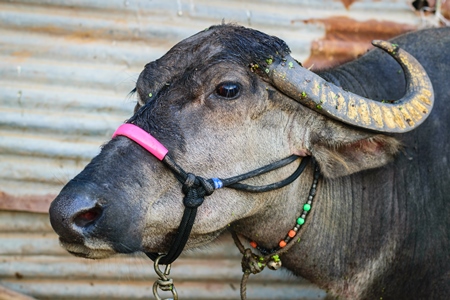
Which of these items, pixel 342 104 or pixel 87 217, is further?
pixel 342 104

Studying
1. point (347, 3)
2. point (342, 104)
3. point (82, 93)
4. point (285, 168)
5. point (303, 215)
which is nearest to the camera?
point (342, 104)

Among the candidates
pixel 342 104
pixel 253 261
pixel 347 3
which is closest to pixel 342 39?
pixel 347 3

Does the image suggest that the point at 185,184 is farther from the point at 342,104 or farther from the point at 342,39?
the point at 342,39

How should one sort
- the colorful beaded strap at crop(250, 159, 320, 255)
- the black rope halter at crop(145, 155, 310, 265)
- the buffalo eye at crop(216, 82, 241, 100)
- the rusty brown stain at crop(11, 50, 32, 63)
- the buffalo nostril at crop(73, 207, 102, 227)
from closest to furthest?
the buffalo nostril at crop(73, 207, 102, 227) < the black rope halter at crop(145, 155, 310, 265) < the buffalo eye at crop(216, 82, 241, 100) < the colorful beaded strap at crop(250, 159, 320, 255) < the rusty brown stain at crop(11, 50, 32, 63)

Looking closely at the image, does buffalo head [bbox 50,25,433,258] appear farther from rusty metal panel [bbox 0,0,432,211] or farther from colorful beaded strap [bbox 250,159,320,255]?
rusty metal panel [bbox 0,0,432,211]

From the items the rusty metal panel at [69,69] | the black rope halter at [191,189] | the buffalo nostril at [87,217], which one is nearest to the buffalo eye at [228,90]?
the black rope halter at [191,189]

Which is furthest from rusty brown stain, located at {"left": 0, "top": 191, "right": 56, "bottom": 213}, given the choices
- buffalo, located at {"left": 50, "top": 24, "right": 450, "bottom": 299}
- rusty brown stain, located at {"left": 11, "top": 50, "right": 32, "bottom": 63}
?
buffalo, located at {"left": 50, "top": 24, "right": 450, "bottom": 299}

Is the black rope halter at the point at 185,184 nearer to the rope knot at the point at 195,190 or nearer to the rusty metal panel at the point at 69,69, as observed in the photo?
the rope knot at the point at 195,190

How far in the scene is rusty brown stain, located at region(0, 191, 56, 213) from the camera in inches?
223

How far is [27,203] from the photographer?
5.70 metres

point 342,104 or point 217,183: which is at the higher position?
point 342,104

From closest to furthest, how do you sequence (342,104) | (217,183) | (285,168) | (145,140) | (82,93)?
(145,140) → (217,183) → (342,104) → (285,168) → (82,93)

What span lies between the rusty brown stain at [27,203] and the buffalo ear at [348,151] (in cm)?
282

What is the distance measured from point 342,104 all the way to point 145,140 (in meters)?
1.19
